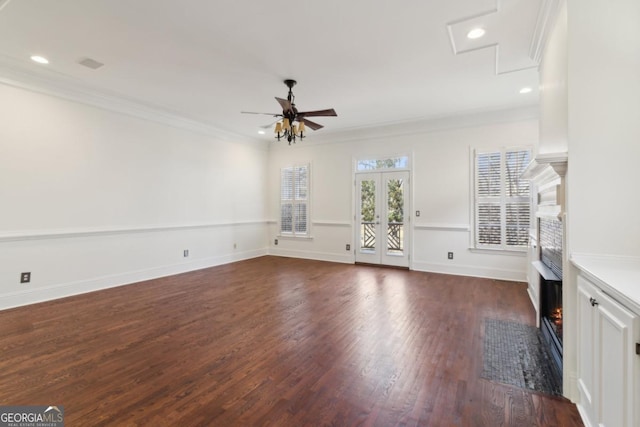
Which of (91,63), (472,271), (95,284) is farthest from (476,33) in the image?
(95,284)

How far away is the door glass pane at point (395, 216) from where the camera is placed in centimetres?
→ 618

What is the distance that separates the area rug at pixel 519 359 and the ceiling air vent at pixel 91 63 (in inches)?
200

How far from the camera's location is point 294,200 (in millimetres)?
7543

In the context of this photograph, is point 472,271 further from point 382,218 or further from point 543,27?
point 543,27

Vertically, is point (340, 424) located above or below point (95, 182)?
below

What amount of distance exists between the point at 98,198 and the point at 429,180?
18.7ft

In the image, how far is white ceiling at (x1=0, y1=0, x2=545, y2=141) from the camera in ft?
8.61

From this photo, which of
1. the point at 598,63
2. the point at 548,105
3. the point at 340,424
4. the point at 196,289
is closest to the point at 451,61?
the point at 548,105

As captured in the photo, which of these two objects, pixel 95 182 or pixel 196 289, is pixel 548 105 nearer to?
pixel 196 289

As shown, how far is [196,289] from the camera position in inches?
181

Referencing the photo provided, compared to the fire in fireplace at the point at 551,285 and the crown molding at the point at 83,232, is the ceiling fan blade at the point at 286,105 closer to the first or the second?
the fire in fireplace at the point at 551,285

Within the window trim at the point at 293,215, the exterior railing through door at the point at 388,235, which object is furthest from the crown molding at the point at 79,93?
the exterior railing through door at the point at 388,235

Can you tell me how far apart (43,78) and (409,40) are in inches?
183

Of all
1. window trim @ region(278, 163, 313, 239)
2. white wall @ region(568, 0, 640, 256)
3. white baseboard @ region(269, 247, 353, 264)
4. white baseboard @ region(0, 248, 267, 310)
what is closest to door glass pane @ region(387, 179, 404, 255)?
white baseboard @ region(269, 247, 353, 264)
